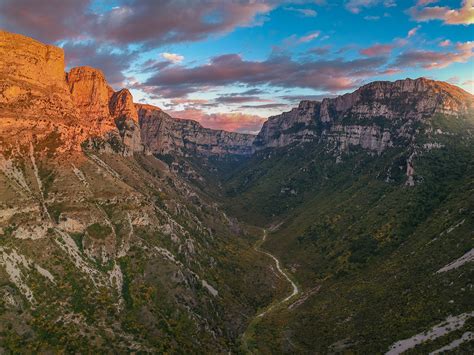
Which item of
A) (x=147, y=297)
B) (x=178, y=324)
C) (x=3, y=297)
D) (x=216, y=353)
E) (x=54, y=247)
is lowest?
(x=216, y=353)

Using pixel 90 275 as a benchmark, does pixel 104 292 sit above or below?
below

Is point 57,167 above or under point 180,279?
above

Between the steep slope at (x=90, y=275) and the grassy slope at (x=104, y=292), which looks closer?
the grassy slope at (x=104, y=292)

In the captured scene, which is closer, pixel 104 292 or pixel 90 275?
pixel 104 292

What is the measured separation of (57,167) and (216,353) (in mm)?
110142

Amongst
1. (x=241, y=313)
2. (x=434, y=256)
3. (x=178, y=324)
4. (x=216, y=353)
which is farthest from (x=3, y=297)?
(x=434, y=256)

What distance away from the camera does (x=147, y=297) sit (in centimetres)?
15312

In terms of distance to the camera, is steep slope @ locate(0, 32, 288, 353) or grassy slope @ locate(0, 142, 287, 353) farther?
steep slope @ locate(0, 32, 288, 353)

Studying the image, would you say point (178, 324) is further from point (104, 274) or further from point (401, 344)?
point (401, 344)

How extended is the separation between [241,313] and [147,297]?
48326 mm

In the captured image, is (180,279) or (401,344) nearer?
(401,344)

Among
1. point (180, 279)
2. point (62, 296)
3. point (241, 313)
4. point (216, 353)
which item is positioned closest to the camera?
point (62, 296)

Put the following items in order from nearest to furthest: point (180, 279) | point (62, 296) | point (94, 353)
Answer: point (94, 353) < point (62, 296) < point (180, 279)

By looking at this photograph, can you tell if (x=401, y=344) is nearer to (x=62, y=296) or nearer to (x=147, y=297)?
(x=147, y=297)
